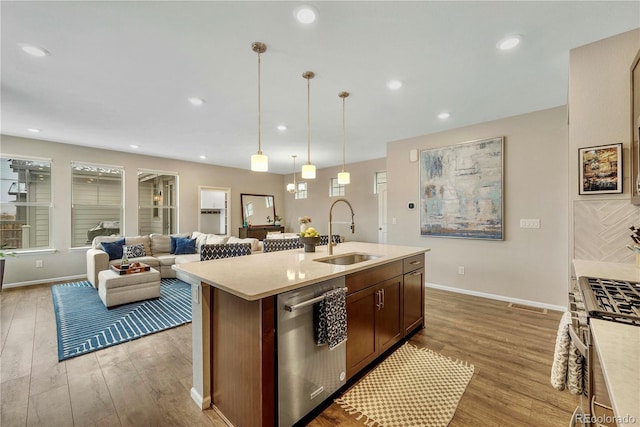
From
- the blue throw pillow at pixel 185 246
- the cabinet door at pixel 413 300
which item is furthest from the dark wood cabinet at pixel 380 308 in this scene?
the blue throw pillow at pixel 185 246

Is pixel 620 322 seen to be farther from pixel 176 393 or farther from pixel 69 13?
pixel 69 13

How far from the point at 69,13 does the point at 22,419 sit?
8.94 feet

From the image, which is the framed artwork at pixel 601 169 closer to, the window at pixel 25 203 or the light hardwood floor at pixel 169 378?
the light hardwood floor at pixel 169 378

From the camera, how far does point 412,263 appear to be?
275 cm

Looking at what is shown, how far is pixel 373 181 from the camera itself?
23.1 ft

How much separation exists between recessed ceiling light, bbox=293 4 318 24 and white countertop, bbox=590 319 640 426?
7.44 feet

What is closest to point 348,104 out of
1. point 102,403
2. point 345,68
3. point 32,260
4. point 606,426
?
point 345,68

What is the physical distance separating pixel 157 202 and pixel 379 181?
5.69 metres

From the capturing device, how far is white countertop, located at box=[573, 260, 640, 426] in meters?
0.57

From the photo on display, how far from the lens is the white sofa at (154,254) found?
14.6ft

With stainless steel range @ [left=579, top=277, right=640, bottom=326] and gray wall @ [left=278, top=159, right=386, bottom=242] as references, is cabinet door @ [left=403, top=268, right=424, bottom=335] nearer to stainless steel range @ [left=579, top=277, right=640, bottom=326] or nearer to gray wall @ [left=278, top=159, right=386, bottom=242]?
stainless steel range @ [left=579, top=277, right=640, bottom=326]

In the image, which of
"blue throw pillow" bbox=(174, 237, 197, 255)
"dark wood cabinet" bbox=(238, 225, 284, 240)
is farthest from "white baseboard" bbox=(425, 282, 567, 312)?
"dark wood cabinet" bbox=(238, 225, 284, 240)

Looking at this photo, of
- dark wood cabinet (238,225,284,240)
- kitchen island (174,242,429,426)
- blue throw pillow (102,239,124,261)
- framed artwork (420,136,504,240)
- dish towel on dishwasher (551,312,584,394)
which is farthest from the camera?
dark wood cabinet (238,225,284,240)

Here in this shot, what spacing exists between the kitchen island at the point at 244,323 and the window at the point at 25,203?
5.21 meters
